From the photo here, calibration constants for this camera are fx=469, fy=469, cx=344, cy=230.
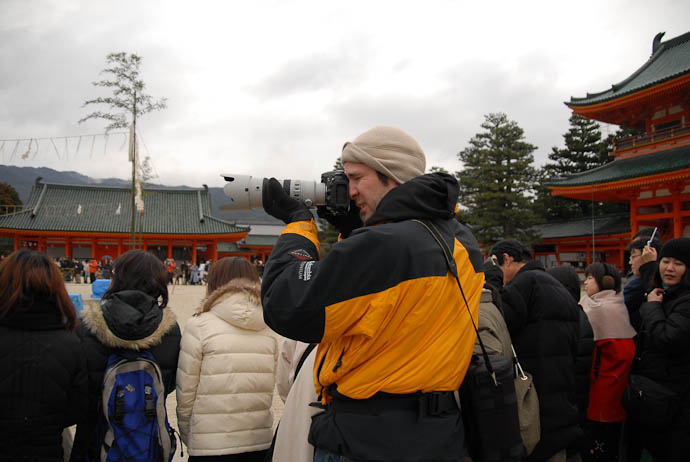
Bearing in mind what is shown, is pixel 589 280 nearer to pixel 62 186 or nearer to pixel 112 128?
pixel 112 128

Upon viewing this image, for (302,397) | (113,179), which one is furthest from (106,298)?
(113,179)

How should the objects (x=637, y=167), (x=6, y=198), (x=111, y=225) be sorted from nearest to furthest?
(x=637, y=167) < (x=111, y=225) < (x=6, y=198)

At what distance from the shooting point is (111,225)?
25.7 m

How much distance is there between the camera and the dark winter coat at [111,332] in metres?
1.99

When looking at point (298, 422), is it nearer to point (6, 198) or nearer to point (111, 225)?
point (111, 225)

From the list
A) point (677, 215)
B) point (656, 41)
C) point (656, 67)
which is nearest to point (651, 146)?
point (677, 215)

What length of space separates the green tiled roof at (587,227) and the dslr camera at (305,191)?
67.0 ft

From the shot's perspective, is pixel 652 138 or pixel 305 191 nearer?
pixel 305 191

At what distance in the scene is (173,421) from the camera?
457 centimetres

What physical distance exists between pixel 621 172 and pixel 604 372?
46.0ft

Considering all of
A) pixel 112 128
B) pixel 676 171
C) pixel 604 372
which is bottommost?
pixel 604 372

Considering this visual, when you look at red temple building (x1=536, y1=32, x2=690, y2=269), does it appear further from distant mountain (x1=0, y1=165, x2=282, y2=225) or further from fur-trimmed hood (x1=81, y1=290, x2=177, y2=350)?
distant mountain (x1=0, y1=165, x2=282, y2=225)

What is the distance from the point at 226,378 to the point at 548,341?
1596mm

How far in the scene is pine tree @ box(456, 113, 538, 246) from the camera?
21.2 metres
